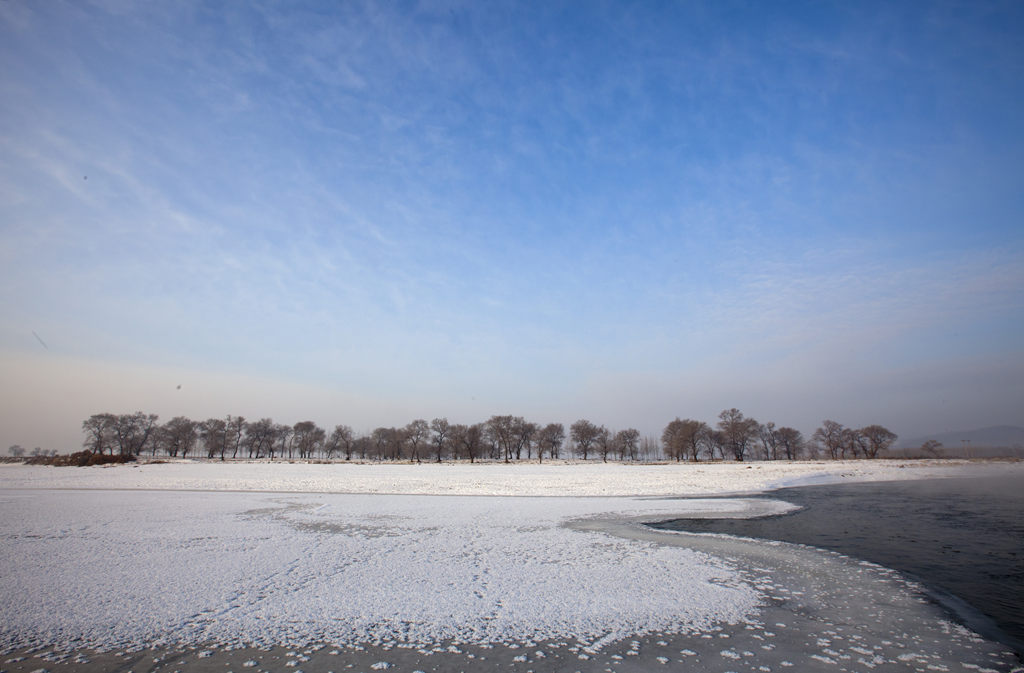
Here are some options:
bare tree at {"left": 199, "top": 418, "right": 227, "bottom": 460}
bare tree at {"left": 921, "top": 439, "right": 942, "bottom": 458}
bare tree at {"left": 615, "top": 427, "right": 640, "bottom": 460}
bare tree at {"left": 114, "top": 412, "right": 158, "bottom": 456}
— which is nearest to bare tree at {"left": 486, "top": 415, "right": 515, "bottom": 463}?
bare tree at {"left": 615, "top": 427, "right": 640, "bottom": 460}

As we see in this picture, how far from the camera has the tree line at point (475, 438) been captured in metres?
115

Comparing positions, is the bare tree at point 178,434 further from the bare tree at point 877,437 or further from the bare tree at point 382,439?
the bare tree at point 877,437

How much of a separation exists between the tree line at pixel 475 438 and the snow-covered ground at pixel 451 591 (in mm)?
97627

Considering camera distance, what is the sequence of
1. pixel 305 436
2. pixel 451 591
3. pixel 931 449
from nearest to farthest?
1. pixel 451 591
2. pixel 931 449
3. pixel 305 436

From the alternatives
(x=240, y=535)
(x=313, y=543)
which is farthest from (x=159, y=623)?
(x=240, y=535)

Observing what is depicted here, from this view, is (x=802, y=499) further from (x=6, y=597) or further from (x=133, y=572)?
(x=6, y=597)

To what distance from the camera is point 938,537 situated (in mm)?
13422

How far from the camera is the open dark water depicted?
7730 millimetres

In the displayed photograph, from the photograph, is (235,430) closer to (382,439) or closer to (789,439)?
(382,439)

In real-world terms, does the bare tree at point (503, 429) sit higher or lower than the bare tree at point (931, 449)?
higher

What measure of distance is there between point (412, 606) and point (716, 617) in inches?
187

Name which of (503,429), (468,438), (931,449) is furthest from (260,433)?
(931,449)

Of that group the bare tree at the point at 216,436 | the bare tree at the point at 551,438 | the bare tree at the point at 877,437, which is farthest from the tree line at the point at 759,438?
the bare tree at the point at 216,436

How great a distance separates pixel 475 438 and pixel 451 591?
374 feet
